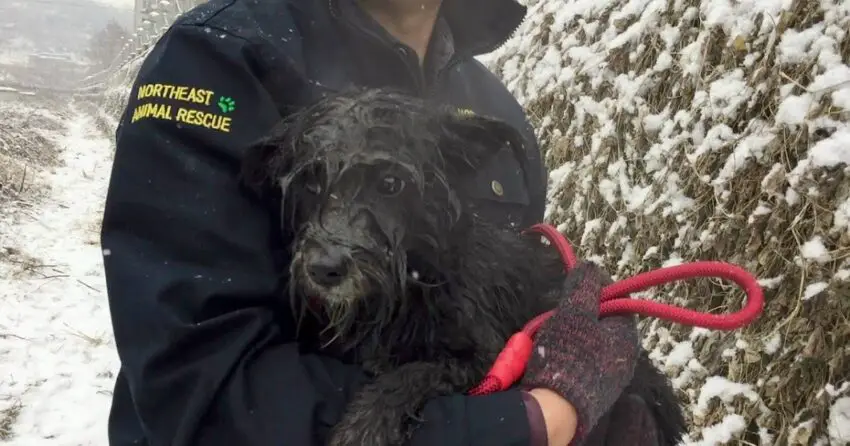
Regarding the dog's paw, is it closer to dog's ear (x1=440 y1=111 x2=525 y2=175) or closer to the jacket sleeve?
the jacket sleeve

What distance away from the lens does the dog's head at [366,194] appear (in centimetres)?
187

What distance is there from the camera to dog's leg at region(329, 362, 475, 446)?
68.9 inches

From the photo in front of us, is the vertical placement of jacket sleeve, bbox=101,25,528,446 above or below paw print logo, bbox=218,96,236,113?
below

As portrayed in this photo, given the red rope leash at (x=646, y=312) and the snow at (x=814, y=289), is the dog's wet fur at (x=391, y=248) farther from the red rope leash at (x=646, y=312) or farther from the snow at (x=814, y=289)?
the snow at (x=814, y=289)

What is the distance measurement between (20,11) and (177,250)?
4295 inches

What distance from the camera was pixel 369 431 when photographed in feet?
5.74

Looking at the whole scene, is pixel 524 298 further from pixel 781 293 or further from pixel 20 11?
pixel 20 11

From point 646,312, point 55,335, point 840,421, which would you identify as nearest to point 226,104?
point 646,312

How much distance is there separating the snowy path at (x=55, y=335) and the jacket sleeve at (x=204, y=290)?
391 cm

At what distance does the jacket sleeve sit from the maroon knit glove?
0.17 metres

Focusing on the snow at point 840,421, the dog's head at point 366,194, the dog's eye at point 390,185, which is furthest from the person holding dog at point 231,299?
the snow at point 840,421

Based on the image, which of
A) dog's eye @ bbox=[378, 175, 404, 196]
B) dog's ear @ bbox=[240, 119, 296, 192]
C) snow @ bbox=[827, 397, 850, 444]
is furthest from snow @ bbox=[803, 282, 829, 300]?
dog's ear @ bbox=[240, 119, 296, 192]

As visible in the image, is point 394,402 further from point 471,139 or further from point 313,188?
point 471,139

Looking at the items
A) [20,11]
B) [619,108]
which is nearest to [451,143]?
[619,108]
